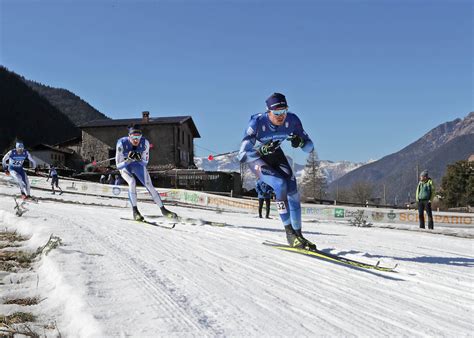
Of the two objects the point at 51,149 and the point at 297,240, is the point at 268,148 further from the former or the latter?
the point at 51,149

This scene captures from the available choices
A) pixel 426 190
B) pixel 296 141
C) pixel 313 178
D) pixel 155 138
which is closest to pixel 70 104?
pixel 313 178

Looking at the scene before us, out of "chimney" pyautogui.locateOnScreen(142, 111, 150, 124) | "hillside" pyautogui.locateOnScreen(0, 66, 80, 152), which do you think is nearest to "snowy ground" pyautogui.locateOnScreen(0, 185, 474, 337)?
"chimney" pyautogui.locateOnScreen(142, 111, 150, 124)

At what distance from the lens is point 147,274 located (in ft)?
14.0

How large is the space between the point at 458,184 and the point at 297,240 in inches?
2683

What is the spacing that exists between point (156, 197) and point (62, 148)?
6150 cm

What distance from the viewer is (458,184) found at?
66.3 meters

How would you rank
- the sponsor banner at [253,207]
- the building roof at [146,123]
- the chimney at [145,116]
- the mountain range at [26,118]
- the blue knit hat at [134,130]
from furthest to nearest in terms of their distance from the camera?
the mountain range at [26,118] < the chimney at [145,116] < the building roof at [146,123] < the sponsor banner at [253,207] < the blue knit hat at [134,130]

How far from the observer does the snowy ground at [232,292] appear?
2.97 meters

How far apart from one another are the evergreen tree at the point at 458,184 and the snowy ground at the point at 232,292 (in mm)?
65996

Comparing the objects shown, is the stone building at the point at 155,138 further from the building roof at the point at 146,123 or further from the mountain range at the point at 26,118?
the mountain range at the point at 26,118

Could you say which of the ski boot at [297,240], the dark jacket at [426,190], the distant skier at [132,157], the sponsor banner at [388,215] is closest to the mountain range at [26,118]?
the sponsor banner at [388,215]

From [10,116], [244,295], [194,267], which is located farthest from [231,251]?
[10,116]

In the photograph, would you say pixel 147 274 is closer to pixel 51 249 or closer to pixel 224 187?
pixel 51 249

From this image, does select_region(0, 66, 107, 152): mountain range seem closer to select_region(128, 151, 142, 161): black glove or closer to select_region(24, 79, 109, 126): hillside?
select_region(24, 79, 109, 126): hillside
